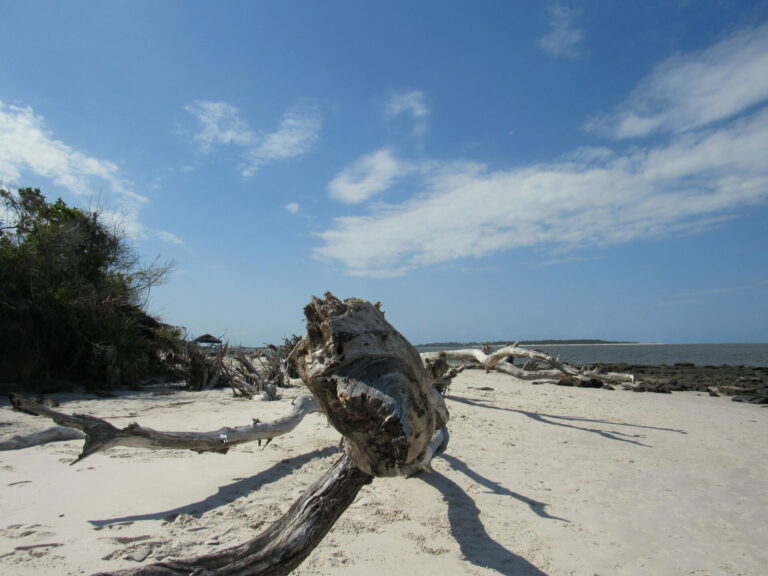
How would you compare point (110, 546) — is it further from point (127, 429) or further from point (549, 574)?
point (549, 574)

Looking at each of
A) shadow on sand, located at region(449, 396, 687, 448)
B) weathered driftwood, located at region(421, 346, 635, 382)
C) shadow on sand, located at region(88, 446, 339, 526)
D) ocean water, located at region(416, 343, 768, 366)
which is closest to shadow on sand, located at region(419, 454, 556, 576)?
shadow on sand, located at region(88, 446, 339, 526)

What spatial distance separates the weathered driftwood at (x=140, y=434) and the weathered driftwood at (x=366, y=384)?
2.10 meters

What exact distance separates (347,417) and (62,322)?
12.1m

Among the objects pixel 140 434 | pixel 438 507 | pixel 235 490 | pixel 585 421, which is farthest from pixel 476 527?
pixel 585 421

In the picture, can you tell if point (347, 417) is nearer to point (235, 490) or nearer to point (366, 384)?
point (366, 384)

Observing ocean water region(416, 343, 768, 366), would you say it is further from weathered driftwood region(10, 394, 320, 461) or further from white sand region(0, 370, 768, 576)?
weathered driftwood region(10, 394, 320, 461)

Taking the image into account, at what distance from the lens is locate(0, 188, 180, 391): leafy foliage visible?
34.1 feet

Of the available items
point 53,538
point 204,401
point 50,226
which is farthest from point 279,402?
point 50,226

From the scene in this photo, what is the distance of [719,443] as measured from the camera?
7.34 m

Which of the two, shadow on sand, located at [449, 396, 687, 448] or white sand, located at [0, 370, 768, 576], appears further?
shadow on sand, located at [449, 396, 687, 448]

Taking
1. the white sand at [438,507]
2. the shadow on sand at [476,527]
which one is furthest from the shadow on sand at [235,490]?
the shadow on sand at [476,527]

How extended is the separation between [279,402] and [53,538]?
21.7 ft

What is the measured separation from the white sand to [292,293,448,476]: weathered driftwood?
1.17 m

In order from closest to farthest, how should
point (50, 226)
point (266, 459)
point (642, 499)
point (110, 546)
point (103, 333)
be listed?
point (110, 546), point (642, 499), point (266, 459), point (103, 333), point (50, 226)
